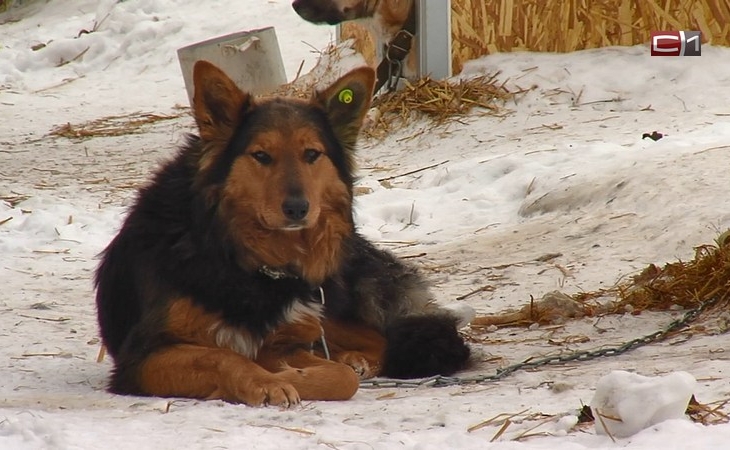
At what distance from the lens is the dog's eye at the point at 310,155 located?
5.24 meters

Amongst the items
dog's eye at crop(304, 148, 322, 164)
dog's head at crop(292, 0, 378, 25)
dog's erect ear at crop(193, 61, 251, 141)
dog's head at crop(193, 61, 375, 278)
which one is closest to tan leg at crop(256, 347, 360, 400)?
dog's head at crop(193, 61, 375, 278)

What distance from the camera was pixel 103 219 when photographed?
382 inches

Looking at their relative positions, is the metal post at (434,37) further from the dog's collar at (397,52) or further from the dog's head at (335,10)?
the dog's head at (335,10)

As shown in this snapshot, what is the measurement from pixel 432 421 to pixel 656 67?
27.3 feet

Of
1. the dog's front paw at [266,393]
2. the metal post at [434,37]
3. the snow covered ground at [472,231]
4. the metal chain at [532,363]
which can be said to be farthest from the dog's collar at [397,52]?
the dog's front paw at [266,393]

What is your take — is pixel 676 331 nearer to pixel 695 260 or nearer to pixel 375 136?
pixel 695 260

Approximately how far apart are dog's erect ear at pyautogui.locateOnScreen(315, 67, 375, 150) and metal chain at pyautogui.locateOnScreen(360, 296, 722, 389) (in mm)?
1105

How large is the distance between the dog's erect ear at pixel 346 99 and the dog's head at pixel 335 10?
22.8 feet

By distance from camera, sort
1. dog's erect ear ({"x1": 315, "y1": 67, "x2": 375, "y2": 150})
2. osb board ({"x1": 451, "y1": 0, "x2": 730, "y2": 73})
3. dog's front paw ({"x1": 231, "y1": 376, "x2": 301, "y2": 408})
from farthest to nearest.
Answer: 1. osb board ({"x1": 451, "y1": 0, "x2": 730, "y2": 73})
2. dog's erect ear ({"x1": 315, "y1": 67, "x2": 375, "y2": 150})
3. dog's front paw ({"x1": 231, "y1": 376, "x2": 301, "y2": 408})

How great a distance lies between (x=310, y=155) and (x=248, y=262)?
54cm

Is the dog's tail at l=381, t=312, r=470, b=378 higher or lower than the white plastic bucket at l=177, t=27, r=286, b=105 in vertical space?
higher

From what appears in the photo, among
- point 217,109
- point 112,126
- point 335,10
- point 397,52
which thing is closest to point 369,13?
point 335,10

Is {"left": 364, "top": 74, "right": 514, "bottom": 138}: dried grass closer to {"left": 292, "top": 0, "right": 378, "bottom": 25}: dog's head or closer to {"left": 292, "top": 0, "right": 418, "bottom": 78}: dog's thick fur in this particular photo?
{"left": 292, "top": 0, "right": 418, "bottom": 78}: dog's thick fur

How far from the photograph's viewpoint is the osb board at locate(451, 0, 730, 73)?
39.4 feet
